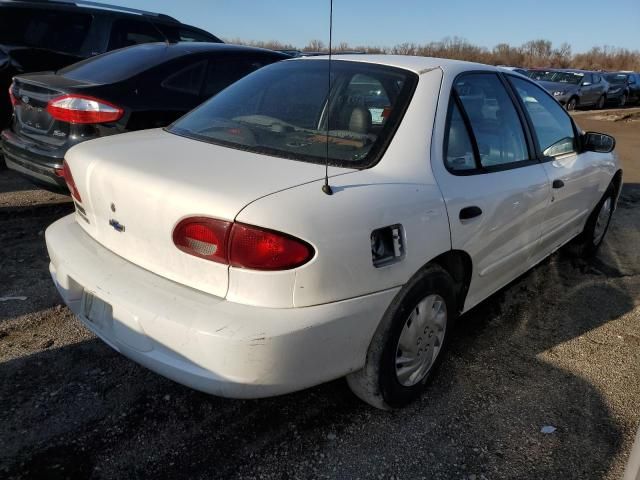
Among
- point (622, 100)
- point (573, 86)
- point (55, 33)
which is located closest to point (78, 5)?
point (55, 33)

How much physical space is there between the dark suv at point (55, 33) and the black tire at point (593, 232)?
15.1 ft

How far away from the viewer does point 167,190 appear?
2.00 m

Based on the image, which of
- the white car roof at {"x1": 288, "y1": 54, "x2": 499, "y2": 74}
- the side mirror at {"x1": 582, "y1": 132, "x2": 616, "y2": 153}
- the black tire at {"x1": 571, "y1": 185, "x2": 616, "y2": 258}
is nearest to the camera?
the white car roof at {"x1": 288, "y1": 54, "x2": 499, "y2": 74}

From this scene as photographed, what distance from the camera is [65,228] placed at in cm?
260

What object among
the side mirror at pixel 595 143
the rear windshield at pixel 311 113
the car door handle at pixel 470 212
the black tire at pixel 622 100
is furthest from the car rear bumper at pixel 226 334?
the black tire at pixel 622 100

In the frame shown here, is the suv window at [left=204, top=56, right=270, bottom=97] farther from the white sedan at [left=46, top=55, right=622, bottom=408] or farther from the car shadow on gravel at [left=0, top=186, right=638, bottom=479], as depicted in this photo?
the car shadow on gravel at [left=0, top=186, right=638, bottom=479]

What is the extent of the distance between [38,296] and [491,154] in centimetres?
282

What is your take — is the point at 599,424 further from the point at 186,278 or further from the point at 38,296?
the point at 38,296

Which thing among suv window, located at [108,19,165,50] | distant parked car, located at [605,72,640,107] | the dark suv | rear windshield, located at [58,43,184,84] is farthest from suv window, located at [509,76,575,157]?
distant parked car, located at [605,72,640,107]

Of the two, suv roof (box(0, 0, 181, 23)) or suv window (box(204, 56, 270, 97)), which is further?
→ suv roof (box(0, 0, 181, 23))

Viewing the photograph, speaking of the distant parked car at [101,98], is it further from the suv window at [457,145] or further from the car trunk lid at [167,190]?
the suv window at [457,145]

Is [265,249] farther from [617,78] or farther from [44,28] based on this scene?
[617,78]

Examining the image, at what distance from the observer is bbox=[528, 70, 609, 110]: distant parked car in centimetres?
1952

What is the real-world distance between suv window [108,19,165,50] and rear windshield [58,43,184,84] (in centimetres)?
176
